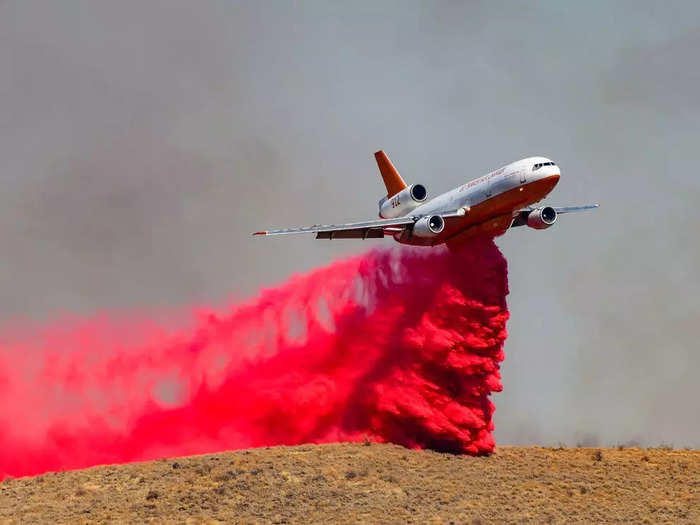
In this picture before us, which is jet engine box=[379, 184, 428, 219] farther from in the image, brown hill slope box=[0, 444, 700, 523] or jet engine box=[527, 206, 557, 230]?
brown hill slope box=[0, 444, 700, 523]

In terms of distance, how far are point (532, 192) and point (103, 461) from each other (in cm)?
3163

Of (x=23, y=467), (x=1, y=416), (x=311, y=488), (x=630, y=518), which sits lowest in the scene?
(x=630, y=518)

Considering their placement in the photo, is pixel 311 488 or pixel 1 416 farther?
pixel 1 416

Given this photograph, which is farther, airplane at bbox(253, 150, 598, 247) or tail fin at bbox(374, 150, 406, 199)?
tail fin at bbox(374, 150, 406, 199)

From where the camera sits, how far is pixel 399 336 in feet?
196

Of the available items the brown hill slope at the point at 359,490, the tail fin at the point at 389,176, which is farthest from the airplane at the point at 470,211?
the brown hill slope at the point at 359,490

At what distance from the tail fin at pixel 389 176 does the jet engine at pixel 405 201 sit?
271 cm

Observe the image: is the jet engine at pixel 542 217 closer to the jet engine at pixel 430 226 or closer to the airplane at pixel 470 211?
the airplane at pixel 470 211

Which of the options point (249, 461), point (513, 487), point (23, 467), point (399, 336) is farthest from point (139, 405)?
point (513, 487)

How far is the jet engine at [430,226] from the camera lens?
5925 centimetres

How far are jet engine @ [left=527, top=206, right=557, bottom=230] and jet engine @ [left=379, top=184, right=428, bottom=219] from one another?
798cm

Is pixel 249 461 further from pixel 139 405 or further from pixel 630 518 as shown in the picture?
pixel 630 518

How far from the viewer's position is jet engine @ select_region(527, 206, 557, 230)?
62062mm

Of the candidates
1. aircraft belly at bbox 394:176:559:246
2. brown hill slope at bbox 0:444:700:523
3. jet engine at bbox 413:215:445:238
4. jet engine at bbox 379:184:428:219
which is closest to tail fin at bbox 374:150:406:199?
jet engine at bbox 379:184:428:219
